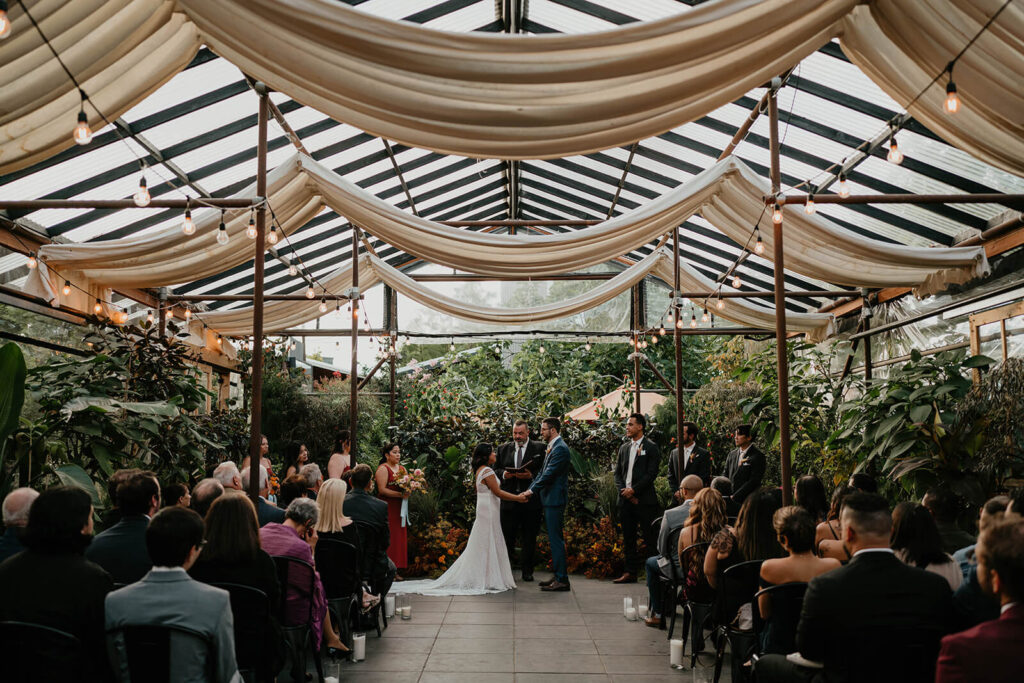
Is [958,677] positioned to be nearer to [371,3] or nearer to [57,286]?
[371,3]

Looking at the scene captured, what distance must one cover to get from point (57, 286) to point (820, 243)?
7.00m

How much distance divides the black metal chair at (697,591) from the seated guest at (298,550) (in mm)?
2127

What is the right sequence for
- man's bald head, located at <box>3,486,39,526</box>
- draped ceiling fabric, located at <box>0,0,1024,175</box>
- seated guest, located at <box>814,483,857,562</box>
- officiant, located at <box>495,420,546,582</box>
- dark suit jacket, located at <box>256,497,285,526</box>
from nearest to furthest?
1. draped ceiling fabric, located at <box>0,0,1024,175</box>
2. man's bald head, located at <box>3,486,39,526</box>
3. seated guest, located at <box>814,483,857,562</box>
4. dark suit jacket, located at <box>256,497,285,526</box>
5. officiant, located at <box>495,420,546,582</box>

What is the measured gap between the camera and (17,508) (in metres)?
3.32

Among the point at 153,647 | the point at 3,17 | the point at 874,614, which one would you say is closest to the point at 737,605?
the point at 874,614

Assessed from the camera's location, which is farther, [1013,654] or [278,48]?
[278,48]

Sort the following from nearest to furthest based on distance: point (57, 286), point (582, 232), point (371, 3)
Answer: point (371, 3), point (582, 232), point (57, 286)

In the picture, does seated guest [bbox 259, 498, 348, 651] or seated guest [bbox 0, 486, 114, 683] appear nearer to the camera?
seated guest [bbox 0, 486, 114, 683]

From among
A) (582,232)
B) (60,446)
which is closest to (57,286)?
(60,446)

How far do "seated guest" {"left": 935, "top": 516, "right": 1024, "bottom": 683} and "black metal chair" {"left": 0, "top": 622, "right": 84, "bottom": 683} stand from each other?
259 cm

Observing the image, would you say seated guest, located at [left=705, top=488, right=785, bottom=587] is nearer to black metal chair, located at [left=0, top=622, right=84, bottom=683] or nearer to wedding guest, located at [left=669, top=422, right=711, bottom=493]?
black metal chair, located at [left=0, top=622, right=84, bottom=683]

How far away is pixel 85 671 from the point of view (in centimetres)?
251

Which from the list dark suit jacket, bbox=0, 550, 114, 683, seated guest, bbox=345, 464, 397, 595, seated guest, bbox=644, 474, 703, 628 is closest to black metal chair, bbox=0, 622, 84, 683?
dark suit jacket, bbox=0, 550, 114, 683

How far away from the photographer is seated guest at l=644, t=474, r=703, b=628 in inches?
210
